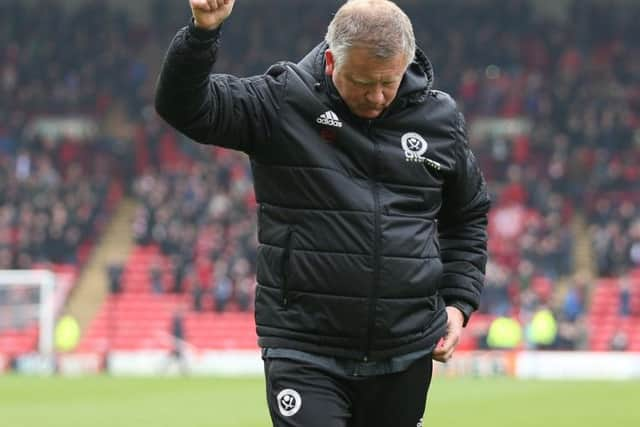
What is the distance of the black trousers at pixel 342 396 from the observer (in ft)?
13.1

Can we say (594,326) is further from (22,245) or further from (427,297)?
(427,297)

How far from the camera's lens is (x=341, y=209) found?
4027 millimetres

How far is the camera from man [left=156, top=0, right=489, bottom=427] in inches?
155

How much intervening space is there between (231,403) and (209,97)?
10.9 meters

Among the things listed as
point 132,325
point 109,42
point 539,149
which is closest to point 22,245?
point 132,325

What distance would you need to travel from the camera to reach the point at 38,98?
1272 inches

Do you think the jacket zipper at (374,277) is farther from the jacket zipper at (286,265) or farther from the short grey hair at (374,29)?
the short grey hair at (374,29)

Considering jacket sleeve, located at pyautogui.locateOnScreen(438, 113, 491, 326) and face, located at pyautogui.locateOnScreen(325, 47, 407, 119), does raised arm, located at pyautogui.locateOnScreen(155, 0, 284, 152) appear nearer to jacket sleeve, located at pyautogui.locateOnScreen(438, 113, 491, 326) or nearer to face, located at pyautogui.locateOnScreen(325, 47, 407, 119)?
face, located at pyautogui.locateOnScreen(325, 47, 407, 119)

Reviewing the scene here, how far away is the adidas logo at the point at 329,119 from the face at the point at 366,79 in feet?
0.18

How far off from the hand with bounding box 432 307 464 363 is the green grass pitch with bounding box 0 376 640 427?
770cm

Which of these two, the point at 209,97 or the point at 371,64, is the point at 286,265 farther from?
the point at 371,64

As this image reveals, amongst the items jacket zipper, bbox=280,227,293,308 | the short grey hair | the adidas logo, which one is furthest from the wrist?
jacket zipper, bbox=280,227,293,308

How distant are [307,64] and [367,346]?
2.85 feet

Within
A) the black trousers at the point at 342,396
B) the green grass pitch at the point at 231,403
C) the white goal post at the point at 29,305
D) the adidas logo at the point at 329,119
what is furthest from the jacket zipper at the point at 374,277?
the white goal post at the point at 29,305
